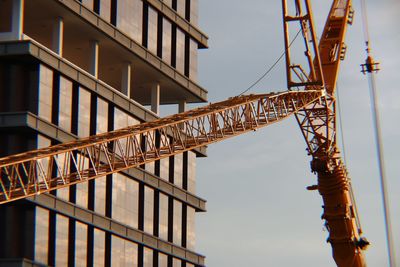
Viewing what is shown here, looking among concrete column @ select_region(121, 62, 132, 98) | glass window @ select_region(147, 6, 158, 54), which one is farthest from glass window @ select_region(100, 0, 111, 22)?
glass window @ select_region(147, 6, 158, 54)

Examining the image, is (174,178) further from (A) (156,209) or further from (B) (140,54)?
(B) (140,54)

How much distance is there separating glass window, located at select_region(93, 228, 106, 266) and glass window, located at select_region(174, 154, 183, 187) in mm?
15969

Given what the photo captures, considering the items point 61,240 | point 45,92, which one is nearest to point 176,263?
point 61,240

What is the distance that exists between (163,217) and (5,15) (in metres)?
23.8

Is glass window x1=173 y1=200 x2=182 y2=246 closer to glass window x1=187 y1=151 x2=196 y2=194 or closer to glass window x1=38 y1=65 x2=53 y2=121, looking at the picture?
glass window x1=187 y1=151 x2=196 y2=194

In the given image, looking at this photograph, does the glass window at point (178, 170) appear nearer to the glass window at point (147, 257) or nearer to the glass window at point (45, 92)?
the glass window at point (147, 257)

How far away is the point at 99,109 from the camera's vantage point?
100750 mm

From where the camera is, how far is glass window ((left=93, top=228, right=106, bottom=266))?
9794 centimetres

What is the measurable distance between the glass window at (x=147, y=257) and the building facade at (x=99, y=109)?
0.17 metres

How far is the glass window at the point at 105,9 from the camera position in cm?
10198

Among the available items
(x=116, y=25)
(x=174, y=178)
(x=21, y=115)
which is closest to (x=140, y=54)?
(x=116, y=25)

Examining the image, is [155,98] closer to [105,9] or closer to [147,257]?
[105,9]

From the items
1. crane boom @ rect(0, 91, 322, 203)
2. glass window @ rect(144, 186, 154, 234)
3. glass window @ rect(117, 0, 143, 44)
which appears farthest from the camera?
glass window @ rect(144, 186, 154, 234)

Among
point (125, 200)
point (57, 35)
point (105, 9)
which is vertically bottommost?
point (125, 200)
